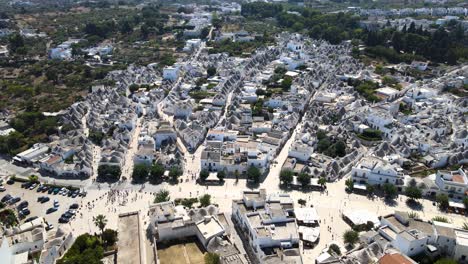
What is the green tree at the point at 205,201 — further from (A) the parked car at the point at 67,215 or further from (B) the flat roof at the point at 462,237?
(B) the flat roof at the point at 462,237

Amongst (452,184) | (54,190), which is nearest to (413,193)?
(452,184)

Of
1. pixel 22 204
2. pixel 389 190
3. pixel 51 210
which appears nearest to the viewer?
pixel 51 210

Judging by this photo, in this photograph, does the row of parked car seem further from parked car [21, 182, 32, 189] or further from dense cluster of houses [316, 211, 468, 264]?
dense cluster of houses [316, 211, 468, 264]

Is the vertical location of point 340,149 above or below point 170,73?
above

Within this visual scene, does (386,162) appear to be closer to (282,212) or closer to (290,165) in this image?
(290,165)

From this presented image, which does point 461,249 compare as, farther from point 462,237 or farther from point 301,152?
point 301,152

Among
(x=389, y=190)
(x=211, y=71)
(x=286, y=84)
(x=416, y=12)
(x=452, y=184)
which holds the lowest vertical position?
(x=389, y=190)
